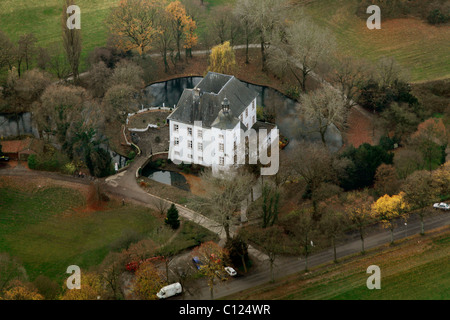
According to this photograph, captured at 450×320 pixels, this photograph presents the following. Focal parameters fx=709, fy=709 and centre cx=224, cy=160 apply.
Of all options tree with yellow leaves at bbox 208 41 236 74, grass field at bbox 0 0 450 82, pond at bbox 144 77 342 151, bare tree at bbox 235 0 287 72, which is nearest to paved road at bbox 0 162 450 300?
pond at bbox 144 77 342 151

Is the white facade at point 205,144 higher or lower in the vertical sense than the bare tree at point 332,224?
higher

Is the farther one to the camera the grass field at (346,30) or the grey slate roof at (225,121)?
the grass field at (346,30)

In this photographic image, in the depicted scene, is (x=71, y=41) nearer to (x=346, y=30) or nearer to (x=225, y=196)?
(x=225, y=196)

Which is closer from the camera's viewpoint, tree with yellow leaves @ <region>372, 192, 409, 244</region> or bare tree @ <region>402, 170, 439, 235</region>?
tree with yellow leaves @ <region>372, 192, 409, 244</region>

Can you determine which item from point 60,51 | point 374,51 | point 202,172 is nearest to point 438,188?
point 202,172

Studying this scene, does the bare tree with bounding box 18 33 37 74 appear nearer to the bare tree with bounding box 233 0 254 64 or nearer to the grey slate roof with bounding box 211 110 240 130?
the bare tree with bounding box 233 0 254 64

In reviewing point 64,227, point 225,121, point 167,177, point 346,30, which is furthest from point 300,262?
point 346,30

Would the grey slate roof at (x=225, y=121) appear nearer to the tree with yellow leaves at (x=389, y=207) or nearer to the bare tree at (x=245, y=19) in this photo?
the tree with yellow leaves at (x=389, y=207)
